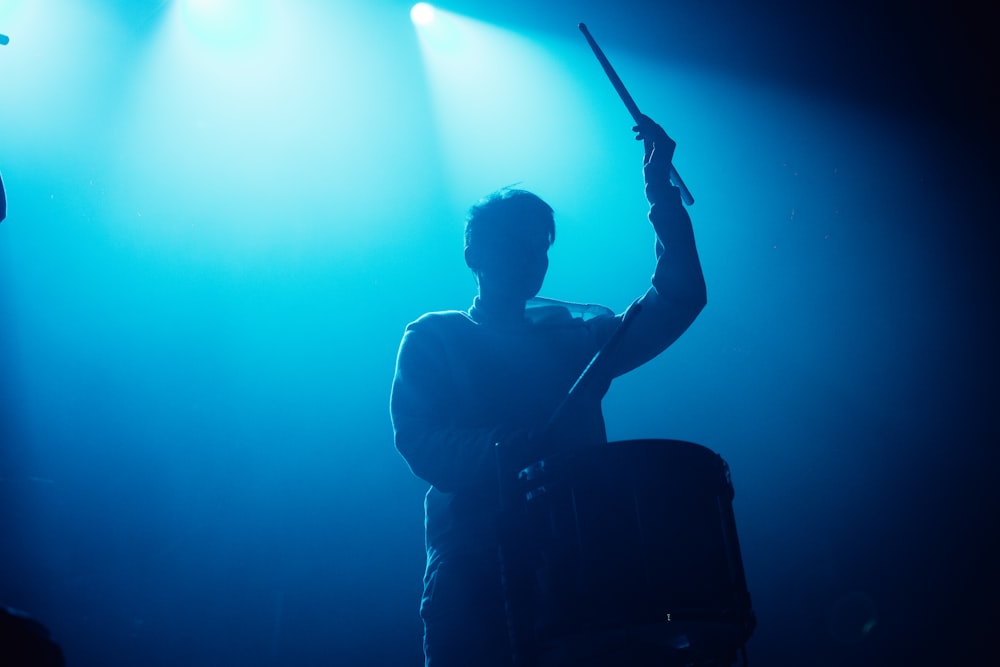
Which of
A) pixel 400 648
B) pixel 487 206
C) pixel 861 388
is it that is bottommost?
pixel 400 648

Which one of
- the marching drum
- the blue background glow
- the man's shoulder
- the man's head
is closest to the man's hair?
the man's head

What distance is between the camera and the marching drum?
1.73m

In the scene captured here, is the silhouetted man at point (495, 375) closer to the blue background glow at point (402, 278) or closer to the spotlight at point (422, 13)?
the blue background glow at point (402, 278)

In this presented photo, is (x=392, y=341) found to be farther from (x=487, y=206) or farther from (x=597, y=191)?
(x=487, y=206)

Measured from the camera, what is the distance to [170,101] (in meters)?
5.92

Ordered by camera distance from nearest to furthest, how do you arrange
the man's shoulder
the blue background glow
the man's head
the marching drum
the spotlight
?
1. the marching drum
2. the man's shoulder
3. the man's head
4. the blue background glow
5. the spotlight

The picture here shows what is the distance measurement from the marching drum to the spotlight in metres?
5.06

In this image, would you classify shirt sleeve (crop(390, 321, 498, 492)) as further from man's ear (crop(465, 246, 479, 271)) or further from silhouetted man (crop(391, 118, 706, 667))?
man's ear (crop(465, 246, 479, 271))

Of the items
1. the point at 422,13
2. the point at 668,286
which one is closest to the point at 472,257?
the point at 668,286

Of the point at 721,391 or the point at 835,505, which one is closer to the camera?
the point at 835,505

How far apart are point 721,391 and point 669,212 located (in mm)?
3971

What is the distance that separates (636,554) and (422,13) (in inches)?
211

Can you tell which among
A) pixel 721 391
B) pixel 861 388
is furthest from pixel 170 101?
pixel 861 388

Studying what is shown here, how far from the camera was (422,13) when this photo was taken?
6141 millimetres
